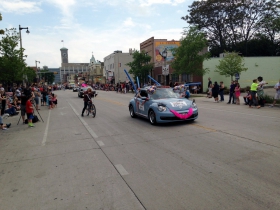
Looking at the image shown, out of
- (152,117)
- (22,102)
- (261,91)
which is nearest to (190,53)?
(261,91)

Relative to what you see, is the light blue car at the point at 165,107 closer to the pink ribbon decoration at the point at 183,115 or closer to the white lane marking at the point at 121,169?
the pink ribbon decoration at the point at 183,115

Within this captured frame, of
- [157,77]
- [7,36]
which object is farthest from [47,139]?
[157,77]

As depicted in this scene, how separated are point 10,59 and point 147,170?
26102 mm

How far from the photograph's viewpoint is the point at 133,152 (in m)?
6.73

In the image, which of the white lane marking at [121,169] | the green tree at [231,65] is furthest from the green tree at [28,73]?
the white lane marking at [121,169]

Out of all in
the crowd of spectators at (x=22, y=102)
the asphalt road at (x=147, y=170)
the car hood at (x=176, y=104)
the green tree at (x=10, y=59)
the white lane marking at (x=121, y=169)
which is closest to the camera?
the asphalt road at (x=147, y=170)

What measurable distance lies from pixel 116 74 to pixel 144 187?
77228 millimetres

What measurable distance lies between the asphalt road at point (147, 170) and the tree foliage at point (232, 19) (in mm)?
44096

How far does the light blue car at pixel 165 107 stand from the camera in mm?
9906

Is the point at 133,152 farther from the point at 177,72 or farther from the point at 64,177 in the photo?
the point at 177,72

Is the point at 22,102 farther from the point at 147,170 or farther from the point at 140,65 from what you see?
the point at 140,65

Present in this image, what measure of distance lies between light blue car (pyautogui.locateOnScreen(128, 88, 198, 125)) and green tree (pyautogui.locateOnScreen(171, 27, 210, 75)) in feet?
62.3

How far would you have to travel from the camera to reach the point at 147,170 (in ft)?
17.5

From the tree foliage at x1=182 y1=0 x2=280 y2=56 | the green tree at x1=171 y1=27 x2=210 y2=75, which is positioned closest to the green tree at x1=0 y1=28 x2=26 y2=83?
the green tree at x1=171 y1=27 x2=210 y2=75
